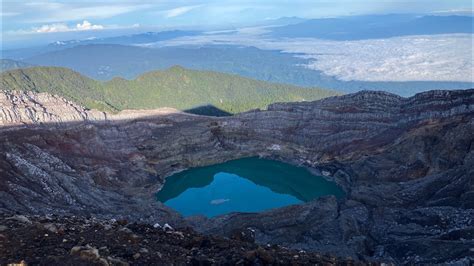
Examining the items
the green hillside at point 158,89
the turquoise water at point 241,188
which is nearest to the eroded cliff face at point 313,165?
the turquoise water at point 241,188

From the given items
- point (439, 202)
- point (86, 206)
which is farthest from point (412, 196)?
point (86, 206)

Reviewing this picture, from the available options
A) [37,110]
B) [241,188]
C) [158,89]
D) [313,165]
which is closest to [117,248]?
[241,188]

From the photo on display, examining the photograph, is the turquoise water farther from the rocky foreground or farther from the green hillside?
the green hillside

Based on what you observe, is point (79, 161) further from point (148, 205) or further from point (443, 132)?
point (443, 132)

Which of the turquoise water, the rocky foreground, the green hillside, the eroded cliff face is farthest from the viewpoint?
the green hillside

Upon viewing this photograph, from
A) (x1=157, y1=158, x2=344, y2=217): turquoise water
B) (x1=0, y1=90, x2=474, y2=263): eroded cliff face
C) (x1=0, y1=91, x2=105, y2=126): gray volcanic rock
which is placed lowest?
(x1=157, y1=158, x2=344, y2=217): turquoise water

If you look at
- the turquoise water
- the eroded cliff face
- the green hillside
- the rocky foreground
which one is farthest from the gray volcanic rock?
the rocky foreground

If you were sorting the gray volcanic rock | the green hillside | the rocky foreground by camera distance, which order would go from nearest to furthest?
the rocky foreground
the gray volcanic rock
the green hillside

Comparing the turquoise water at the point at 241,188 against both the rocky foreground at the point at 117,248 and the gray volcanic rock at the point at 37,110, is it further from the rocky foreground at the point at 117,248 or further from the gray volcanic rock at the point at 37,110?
the rocky foreground at the point at 117,248
